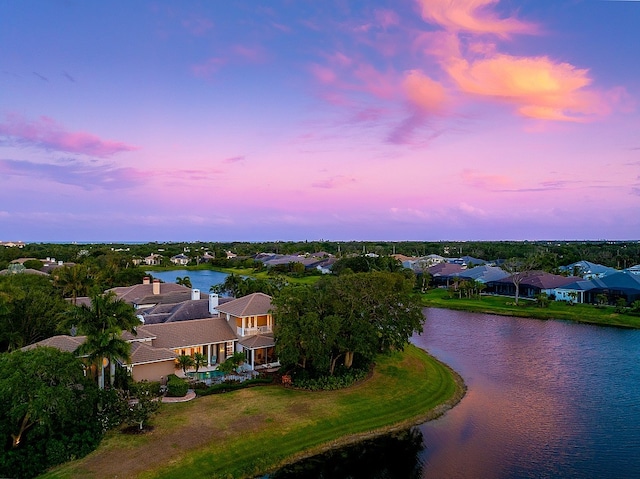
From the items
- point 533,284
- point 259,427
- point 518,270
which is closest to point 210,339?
point 259,427

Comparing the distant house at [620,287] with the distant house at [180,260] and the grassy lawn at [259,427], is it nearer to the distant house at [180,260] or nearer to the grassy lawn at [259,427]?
the grassy lawn at [259,427]

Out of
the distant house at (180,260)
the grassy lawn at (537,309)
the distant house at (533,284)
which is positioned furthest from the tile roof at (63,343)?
the distant house at (180,260)

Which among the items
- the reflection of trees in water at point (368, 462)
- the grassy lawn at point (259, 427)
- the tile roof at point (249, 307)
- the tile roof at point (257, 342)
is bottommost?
the reflection of trees in water at point (368, 462)

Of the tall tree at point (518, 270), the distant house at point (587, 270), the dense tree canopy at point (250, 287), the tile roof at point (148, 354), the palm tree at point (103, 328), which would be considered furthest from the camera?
the distant house at point (587, 270)

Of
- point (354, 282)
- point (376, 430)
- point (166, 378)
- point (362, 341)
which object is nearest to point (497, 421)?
point (376, 430)

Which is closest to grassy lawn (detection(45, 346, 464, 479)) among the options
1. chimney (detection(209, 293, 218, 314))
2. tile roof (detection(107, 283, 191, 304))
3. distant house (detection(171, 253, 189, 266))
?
chimney (detection(209, 293, 218, 314))

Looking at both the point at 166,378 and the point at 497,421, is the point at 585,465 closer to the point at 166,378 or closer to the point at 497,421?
the point at 497,421

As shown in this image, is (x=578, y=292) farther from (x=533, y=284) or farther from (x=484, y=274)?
(x=484, y=274)
